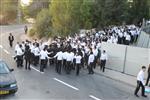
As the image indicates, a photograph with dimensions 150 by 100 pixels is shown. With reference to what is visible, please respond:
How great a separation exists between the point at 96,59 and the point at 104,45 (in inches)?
63.2

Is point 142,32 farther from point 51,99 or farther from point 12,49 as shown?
point 51,99

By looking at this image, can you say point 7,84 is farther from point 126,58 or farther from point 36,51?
point 126,58

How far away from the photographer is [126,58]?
78.0 ft

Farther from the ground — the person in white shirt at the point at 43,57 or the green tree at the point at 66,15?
the green tree at the point at 66,15

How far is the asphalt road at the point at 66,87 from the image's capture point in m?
17.5

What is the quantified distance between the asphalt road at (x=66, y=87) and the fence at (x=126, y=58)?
1.94 meters

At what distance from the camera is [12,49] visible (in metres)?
32.8

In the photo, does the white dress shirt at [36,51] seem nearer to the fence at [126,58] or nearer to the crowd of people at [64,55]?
the crowd of people at [64,55]

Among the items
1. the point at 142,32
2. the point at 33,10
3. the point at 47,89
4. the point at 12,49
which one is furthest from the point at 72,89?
the point at 33,10

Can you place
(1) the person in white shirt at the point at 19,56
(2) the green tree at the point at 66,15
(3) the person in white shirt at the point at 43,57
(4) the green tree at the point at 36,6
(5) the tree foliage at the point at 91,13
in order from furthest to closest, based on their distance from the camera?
(4) the green tree at the point at 36,6 < (5) the tree foliage at the point at 91,13 < (2) the green tree at the point at 66,15 < (1) the person in white shirt at the point at 19,56 < (3) the person in white shirt at the point at 43,57

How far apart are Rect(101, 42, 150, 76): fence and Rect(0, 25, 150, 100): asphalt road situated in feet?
6.38

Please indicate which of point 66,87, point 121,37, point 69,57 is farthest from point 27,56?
point 121,37

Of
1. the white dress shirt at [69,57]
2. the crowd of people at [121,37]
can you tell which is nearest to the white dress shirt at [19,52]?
the white dress shirt at [69,57]

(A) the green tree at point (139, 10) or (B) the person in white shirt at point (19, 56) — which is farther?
(A) the green tree at point (139, 10)
